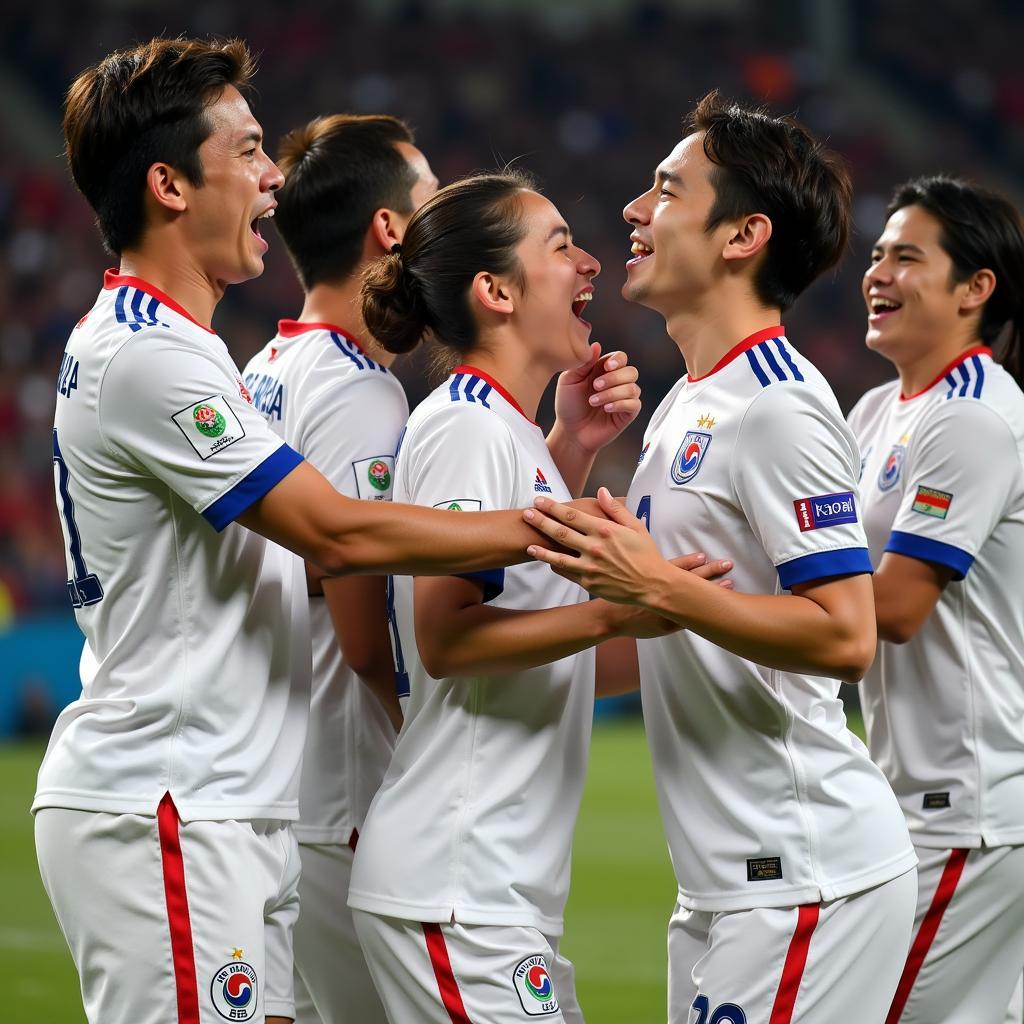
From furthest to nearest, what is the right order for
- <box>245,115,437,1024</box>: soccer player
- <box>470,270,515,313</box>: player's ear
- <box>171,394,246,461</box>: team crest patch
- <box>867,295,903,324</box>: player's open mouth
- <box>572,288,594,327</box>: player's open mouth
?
<box>867,295,903,324</box>: player's open mouth, <box>245,115,437,1024</box>: soccer player, <box>572,288,594,327</box>: player's open mouth, <box>470,270,515,313</box>: player's ear, <box>171,394,246,461</box>: team crest patch

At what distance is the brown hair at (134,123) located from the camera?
9.88 feet

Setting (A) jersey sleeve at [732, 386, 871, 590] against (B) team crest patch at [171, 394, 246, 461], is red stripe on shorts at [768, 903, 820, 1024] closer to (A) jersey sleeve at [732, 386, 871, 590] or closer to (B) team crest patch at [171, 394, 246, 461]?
(A) jersey sleeve at [732, 386, 871, 590]

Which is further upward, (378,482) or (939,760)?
(378,482)

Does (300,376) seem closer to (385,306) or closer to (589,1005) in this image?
(385,306)

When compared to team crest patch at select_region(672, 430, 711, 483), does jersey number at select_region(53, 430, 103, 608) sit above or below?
below

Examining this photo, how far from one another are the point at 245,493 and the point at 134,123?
2.71ft

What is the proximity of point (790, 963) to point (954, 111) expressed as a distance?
2191cm

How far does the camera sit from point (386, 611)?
344 cm

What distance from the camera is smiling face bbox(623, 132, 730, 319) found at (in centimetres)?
312

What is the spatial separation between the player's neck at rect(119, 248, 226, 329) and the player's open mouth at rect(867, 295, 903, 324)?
1.92m

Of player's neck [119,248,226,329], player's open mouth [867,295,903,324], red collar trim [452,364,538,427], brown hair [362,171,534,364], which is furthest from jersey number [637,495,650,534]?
player's open mouth [867,295,903,324]

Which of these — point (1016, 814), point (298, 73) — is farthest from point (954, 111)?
point (1016, 814)

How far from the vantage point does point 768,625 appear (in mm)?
2695

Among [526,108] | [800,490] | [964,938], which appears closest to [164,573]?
[800,490]
